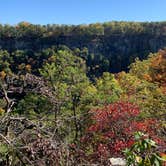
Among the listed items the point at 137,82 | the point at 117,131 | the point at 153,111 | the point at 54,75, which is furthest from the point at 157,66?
the point at 117,131

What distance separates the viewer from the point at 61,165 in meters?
5.78

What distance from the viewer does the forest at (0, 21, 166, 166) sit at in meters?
5.86

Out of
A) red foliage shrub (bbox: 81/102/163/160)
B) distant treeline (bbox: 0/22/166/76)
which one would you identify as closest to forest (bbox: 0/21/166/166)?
red foliage shrub (bbox: 81/102/163/160)

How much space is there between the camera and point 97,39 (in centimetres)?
9844

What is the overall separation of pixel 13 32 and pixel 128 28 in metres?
24.0

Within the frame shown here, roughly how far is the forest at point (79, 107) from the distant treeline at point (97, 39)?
0.25 m

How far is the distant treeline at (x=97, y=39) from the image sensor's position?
92.6 meters

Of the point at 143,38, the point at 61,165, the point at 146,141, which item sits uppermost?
the point at 146,141

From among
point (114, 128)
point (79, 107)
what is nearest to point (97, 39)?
point (79, 107)

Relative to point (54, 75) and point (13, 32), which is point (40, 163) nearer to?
point (54, 75)

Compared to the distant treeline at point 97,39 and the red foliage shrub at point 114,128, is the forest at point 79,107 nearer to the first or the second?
the red foliage shrub at point 114,128

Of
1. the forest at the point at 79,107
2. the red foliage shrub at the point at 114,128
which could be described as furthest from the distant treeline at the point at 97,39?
the red foliage shrub at the point at 114,128

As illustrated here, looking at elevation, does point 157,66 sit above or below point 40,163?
below

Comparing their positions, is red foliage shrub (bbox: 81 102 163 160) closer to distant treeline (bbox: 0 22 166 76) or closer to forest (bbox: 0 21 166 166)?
forest (bbox: 0 21 166 166)
